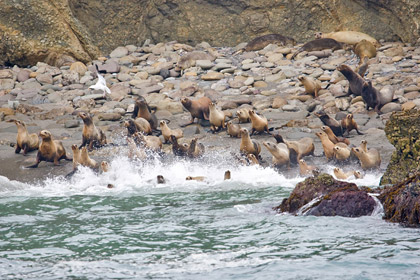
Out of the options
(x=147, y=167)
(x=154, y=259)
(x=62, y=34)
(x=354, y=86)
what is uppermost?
(x=62, y=34)

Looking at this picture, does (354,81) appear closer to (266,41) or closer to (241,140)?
(241,140)

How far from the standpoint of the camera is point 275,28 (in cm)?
2402

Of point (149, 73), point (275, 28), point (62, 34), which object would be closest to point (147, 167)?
point (149, 73)

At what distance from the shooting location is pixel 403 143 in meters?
8.89

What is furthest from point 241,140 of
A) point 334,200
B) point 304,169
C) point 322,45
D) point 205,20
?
point 205,20

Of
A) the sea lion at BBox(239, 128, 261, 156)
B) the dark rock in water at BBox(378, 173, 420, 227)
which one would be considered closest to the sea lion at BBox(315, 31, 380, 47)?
the sea lion at BBox(239, 128, 261, 156)

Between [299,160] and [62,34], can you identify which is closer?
[299,160]

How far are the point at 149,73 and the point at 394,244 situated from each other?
1458cm

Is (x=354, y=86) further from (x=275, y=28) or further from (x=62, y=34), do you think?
(x=62, y=34)

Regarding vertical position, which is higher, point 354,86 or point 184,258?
point 354,86

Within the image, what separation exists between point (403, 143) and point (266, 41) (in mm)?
13761

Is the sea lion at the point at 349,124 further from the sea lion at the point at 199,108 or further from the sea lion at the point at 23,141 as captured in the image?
the sea lion at the point at 23,141

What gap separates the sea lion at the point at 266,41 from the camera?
2211cm

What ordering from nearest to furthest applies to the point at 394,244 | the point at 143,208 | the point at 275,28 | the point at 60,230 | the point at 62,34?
the point at 394,244
the point at 60,230
the point at 143,208
the point at 62,34
the point at 275,28
